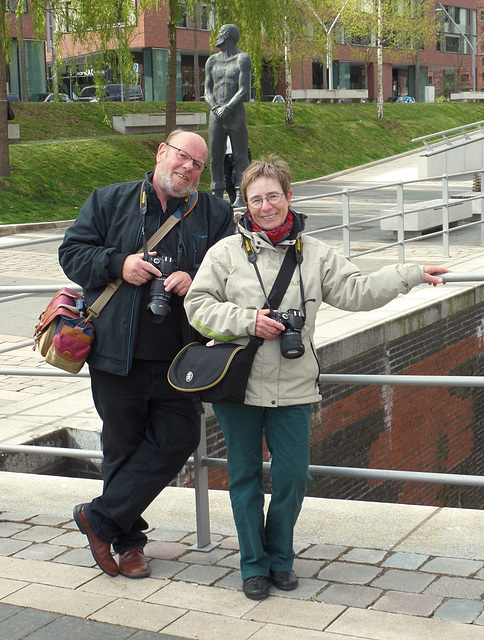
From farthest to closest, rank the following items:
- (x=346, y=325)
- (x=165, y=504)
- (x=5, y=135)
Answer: (x=5, y=135), (x=346, y=325), (x=165, y=504)

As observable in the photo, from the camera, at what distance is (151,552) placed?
406 cm

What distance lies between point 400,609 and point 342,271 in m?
1.30

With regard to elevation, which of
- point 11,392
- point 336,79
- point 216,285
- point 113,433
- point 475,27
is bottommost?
point 11,392

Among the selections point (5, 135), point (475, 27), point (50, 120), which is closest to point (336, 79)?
point (475, 27)

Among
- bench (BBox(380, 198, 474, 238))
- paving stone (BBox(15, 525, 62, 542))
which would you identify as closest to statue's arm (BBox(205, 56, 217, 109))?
bench (BBox(380, 198, 474, 238))

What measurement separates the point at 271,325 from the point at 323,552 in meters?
1.22

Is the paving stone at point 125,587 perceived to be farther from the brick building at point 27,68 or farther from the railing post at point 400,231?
the brick building at point 27,68

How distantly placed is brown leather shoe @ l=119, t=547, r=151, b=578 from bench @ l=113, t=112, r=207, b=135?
2560 centimetres


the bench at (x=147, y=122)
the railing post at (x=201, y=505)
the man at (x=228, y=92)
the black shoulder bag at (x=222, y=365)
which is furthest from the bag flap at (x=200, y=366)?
the bench at (x=147, y=122)

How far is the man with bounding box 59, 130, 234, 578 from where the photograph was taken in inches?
144

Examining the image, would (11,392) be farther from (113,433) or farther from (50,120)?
(50,120)

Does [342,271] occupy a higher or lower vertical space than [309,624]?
higher

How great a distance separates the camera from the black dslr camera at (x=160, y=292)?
3.57 metres

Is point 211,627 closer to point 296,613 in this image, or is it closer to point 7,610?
point 296,613
